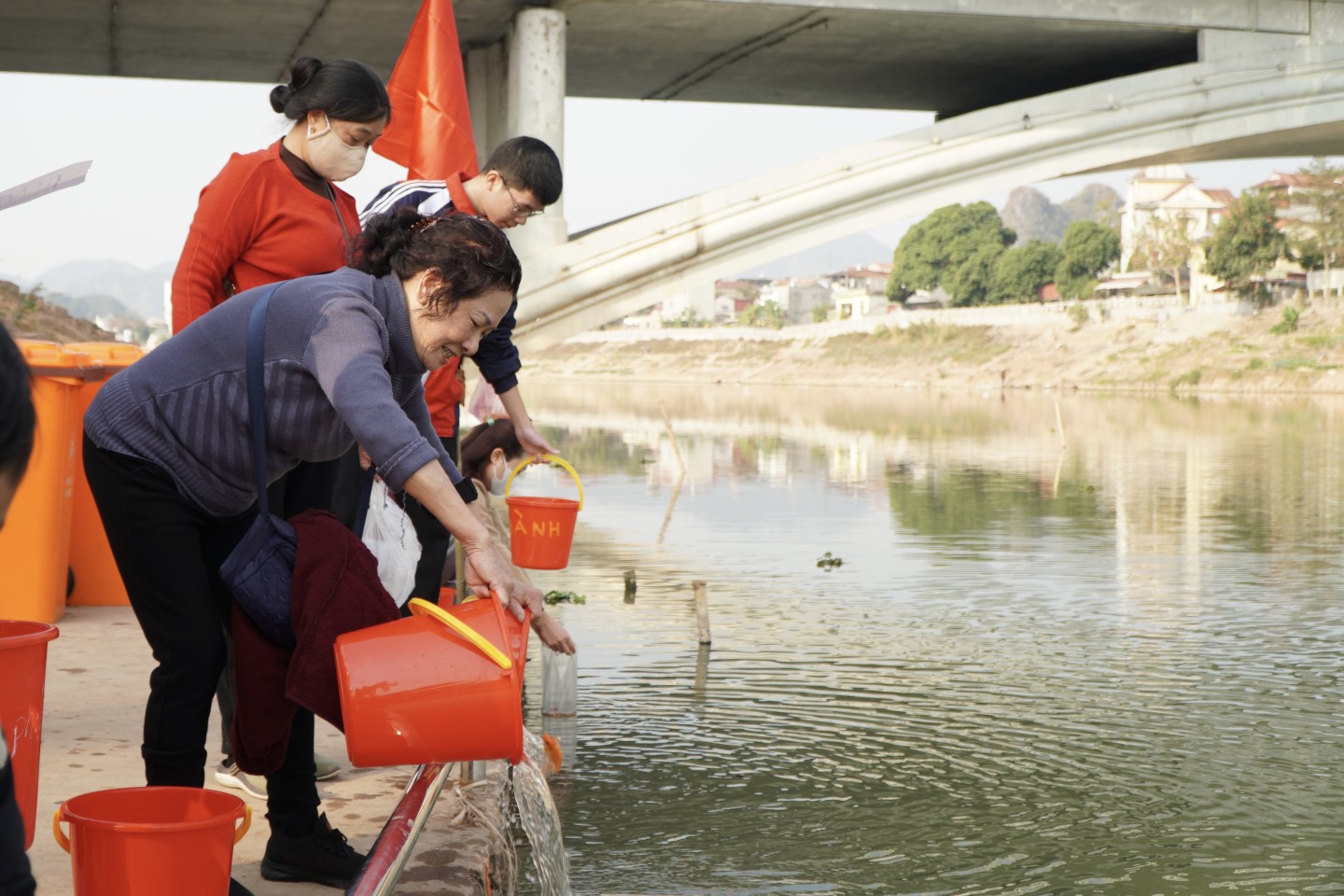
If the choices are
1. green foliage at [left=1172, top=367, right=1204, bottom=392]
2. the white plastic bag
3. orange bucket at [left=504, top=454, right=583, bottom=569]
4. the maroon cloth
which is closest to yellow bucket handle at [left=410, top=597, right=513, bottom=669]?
the maroon cloth

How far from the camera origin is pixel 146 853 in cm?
234

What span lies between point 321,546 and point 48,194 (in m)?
1.03

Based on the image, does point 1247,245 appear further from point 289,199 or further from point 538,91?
point 289,199

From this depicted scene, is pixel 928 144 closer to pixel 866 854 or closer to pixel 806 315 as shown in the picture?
pixel 866 854

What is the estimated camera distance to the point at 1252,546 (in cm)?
1265

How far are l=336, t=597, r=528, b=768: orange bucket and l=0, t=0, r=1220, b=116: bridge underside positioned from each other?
7146 mm

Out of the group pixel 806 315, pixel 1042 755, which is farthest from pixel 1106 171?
pixel 806 315

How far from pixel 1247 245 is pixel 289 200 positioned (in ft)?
→ 186

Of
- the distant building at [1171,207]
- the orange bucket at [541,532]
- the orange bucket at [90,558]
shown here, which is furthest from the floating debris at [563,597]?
the distant building at [1171,207]

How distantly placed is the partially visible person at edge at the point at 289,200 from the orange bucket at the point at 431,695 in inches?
40.2

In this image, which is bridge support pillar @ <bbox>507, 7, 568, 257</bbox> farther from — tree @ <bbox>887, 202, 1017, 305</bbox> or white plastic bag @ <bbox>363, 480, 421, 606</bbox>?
tree @ <bbox>887, 202, 1017, 305</bbox>

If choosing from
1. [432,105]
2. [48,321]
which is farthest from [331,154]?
[48,321]

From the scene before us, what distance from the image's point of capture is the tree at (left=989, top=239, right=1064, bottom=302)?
295ft

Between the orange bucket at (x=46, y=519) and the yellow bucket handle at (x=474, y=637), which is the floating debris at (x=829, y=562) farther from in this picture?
the yellow bucket handle at (x=474, y=637)
